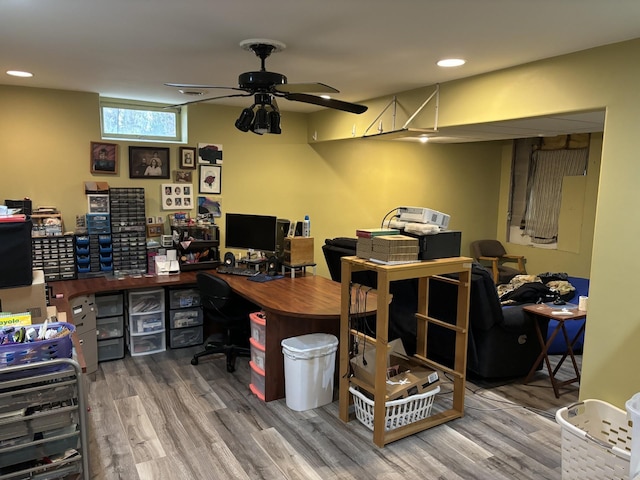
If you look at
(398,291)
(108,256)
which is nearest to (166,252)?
(108,256)

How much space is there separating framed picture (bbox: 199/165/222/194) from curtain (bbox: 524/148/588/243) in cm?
447

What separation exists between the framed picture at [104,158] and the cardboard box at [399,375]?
116 inches

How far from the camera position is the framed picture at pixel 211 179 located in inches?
190

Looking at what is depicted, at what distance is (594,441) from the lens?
7.41 ft

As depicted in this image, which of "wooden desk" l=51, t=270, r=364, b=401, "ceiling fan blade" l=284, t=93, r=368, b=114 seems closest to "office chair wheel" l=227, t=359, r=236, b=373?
"wooden desk" l=51, t=270, r=364, b=401

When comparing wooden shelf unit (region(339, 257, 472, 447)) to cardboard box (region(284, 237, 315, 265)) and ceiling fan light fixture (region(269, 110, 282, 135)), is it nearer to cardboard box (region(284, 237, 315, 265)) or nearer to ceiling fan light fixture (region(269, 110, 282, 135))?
ceiling fan light fixture (region(269, 110, 282, 135))

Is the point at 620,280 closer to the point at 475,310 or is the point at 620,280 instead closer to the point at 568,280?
the point at 475,310

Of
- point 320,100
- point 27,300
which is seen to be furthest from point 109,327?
point 320,100

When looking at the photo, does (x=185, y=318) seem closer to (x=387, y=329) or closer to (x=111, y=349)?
(x=111, y=349)

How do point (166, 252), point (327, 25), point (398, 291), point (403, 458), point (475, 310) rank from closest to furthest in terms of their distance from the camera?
point (327, 25), point (403, 458), point (475, 310), point (398, 291), point (166, 252)

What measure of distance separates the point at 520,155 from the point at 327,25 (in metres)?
5.43

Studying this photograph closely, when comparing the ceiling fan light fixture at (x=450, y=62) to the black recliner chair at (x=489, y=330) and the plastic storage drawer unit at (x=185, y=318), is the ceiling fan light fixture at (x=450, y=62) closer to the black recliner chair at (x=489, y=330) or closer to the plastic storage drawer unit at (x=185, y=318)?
the black recliner chair at (x=489, y=330)

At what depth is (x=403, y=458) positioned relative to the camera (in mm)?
2693

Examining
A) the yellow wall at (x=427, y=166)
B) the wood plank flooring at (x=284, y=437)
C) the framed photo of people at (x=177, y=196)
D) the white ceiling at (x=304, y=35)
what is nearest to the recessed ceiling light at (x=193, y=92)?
the white ceiling at (x=304, y=35)
